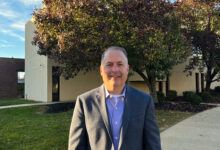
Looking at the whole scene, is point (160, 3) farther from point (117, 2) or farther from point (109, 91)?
point (109, 91)

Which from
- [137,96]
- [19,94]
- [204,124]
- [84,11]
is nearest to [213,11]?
[204,124]

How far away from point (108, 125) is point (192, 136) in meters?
4.70

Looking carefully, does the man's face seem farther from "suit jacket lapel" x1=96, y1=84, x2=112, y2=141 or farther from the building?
the building

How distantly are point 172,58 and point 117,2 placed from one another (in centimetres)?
466

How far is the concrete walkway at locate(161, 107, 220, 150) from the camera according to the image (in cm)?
443

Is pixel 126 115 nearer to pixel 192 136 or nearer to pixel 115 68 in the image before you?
pixel 115 68

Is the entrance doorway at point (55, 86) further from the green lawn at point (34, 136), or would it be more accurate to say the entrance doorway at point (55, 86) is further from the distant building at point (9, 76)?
the green lawn at point (34, 136)

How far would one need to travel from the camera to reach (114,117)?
1.51m

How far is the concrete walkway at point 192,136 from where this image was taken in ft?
14.5

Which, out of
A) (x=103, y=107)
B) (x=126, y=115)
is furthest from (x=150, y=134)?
(x=103, y=107)

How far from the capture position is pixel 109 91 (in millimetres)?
1561

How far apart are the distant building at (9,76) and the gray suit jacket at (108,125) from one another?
1964 cm

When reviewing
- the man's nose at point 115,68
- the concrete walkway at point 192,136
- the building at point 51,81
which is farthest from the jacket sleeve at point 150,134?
the building at point 51,81

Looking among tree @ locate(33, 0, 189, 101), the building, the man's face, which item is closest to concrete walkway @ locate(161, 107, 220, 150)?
tree @ locate(33, 0, 189, 101)
